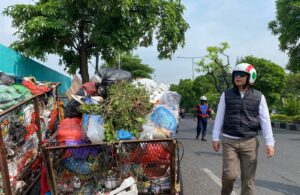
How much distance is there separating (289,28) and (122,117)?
17752 mm

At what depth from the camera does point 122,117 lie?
441cm

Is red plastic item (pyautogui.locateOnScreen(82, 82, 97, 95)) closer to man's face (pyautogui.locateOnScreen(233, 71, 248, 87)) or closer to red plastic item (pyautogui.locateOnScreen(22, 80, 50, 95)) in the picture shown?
red plastic item (pyautogui.locateOnScreen(22, 80, 50, 95))

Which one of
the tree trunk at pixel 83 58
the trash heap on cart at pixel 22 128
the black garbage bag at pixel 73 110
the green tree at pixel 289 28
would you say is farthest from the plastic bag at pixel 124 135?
the green tree at pixel 289 28

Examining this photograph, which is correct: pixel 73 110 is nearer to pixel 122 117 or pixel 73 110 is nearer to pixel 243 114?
pixel 122 117

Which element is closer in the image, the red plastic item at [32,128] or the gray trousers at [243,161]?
the gray trousers at [243,161]

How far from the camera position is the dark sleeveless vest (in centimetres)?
461

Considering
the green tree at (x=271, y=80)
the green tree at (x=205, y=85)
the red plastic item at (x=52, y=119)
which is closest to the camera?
the red plastic item at (x=52, y=119)

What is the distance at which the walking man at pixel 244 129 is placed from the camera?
4.60 metres

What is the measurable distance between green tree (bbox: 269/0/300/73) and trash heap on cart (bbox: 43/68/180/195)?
16.8m

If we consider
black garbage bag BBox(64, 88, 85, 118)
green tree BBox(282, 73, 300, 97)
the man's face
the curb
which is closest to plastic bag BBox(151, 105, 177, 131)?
the man's face

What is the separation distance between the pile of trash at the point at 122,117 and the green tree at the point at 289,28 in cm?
1639

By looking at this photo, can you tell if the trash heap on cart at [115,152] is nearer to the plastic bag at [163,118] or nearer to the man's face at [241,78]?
the plastic bag at [163,118]

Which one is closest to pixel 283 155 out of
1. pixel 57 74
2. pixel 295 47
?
pixel 57 74

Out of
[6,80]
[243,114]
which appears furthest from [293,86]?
[6,80]
